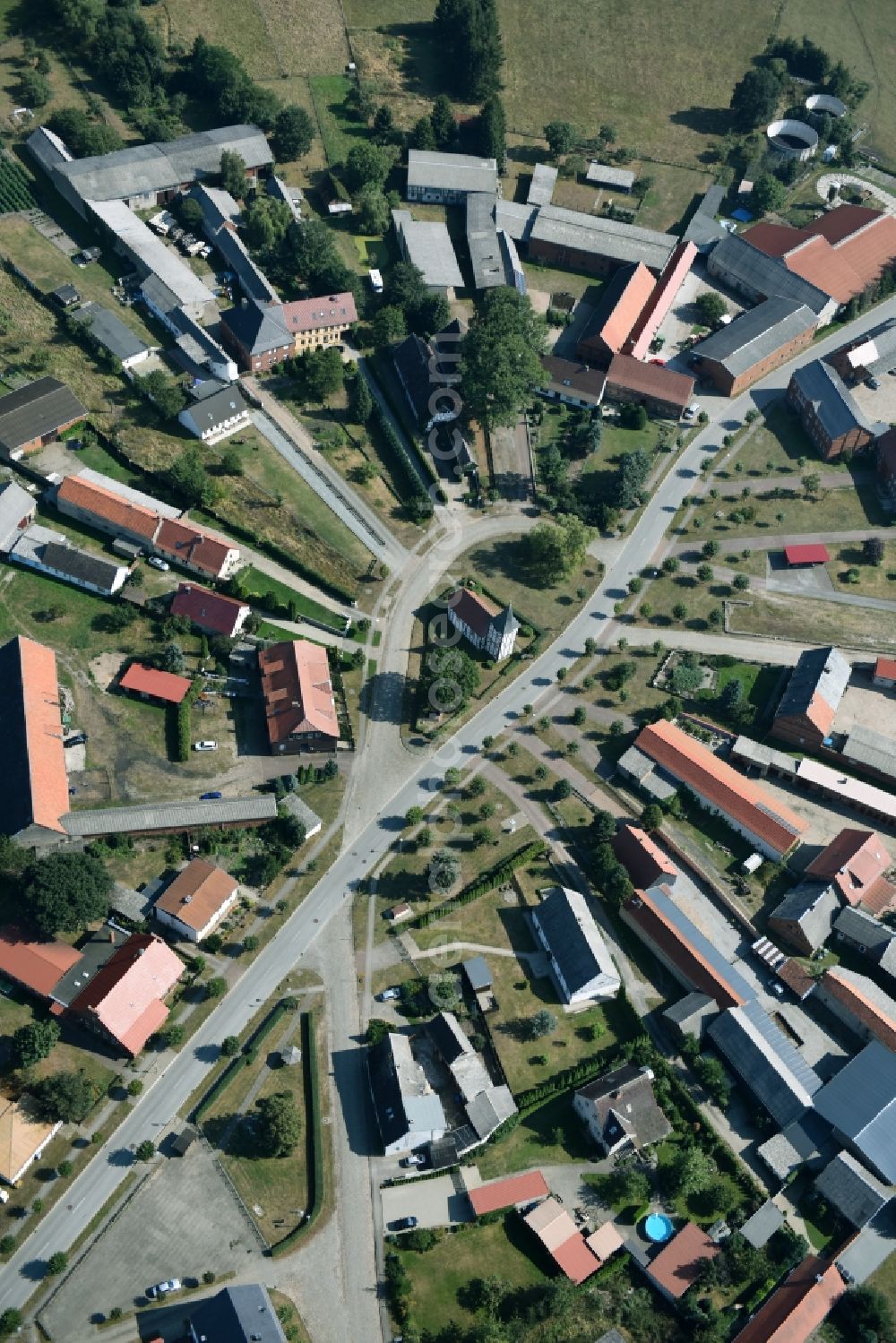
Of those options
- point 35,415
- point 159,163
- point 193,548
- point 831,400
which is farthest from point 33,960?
point 831,400

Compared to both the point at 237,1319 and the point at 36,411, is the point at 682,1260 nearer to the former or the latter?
the point at 237,1319

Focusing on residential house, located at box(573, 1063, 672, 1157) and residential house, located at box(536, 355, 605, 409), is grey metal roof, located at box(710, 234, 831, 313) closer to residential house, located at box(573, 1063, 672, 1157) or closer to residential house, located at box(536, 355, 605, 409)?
residential house, located at box(536, 355, 605, 409)

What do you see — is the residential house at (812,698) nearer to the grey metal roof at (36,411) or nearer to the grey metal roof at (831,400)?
the grey metal roof at (831,400)

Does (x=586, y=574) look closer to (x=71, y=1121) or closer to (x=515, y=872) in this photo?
(x=515, y=872)

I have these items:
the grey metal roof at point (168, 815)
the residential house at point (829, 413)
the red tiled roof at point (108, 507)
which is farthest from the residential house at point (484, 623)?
the residential house at point (829, 413)

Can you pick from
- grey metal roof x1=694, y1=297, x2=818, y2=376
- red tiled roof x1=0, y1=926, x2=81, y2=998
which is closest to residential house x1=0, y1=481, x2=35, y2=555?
red tiled roof x1=0, y1=926, x2=81, y2=998

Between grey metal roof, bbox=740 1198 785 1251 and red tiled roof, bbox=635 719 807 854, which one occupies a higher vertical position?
red tiled roof, bbox=635 719 807 854
